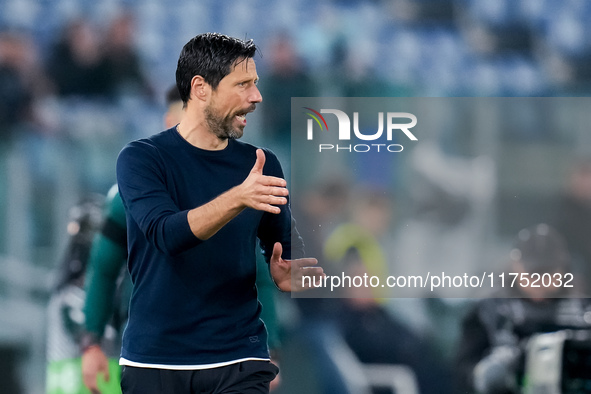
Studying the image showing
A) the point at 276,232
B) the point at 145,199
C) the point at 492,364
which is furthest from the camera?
the point at 492,364

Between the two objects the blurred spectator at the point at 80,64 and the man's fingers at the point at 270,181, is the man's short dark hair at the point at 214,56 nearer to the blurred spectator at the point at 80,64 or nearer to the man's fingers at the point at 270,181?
the man's fingers at the point at 270,181

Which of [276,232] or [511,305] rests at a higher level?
[276,232]

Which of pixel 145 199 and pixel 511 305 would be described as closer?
pixel 145 199

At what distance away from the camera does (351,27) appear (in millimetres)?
3559

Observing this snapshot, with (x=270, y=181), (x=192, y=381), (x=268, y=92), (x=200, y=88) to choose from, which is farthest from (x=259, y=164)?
(x=268, y=92)

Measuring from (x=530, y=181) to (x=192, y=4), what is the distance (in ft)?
5.99

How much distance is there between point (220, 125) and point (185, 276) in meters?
0.36

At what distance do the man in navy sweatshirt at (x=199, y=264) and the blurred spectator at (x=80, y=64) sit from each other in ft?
6.40

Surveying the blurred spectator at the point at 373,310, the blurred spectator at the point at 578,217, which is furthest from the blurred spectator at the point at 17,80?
the blurred spectator at the point at 578,217

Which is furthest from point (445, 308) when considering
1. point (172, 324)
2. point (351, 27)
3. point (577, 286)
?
point (172, 324)

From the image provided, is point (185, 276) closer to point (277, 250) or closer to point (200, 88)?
point (277, 250)

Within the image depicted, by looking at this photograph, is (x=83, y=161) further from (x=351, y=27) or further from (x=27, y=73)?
(x=351, y=27)

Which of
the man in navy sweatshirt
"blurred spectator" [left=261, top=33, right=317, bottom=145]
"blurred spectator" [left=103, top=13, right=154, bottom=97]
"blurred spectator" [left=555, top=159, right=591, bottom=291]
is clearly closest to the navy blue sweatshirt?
the man in navy sweatshirt

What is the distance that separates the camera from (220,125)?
1718 millimetres
